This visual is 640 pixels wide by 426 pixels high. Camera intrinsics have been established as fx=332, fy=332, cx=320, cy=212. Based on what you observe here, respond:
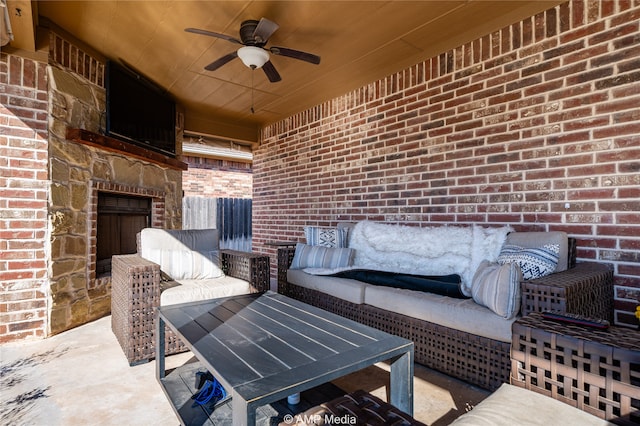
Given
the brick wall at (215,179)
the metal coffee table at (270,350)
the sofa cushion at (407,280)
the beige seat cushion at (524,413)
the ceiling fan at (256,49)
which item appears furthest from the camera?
the brick wall at (215,179)

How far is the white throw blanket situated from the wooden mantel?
8.33 feet

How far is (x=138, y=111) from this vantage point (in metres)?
3.79

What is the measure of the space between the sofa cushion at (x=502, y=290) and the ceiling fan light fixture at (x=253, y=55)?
2.35m

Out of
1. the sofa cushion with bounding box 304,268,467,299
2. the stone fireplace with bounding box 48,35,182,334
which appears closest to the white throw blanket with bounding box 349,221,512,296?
the sofa cushion with bounding box 304,268,467,299

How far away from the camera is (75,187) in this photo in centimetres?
305

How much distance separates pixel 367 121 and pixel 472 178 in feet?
4.74

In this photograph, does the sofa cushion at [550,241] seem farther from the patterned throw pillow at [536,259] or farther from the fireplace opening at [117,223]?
the fireplace opening at [117,223]

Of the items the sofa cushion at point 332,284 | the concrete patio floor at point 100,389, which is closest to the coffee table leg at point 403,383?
the concrete patio floor at point 100,389

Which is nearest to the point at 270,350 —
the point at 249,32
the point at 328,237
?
the point at 328,237

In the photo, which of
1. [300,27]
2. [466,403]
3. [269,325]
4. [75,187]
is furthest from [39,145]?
[466,403]

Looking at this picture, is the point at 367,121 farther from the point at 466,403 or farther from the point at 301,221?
the point at 466,403

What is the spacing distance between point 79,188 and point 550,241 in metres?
3.85

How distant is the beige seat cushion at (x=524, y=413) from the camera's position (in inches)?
35.7

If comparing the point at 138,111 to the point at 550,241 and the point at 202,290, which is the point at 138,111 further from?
the point at 550,241
